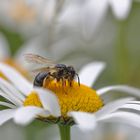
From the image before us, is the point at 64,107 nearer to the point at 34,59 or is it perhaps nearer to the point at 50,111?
the point at 50,111

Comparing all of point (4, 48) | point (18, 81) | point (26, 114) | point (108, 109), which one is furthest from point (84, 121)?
point (4, 48)

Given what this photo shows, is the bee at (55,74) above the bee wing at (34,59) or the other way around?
the other way around

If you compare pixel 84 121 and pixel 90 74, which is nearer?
pixel 84 121

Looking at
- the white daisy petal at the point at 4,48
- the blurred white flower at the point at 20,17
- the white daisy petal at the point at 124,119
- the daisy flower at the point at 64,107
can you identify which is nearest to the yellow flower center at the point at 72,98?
the daisy flower at the point at 64,107

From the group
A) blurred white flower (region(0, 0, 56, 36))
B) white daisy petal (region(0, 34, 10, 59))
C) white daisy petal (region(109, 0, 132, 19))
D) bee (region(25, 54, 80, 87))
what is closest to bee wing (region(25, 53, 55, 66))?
bee (region(25, 54, 80, 87))

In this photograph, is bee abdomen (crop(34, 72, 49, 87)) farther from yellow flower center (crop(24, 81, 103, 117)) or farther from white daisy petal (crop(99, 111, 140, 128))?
white daisy petal (crop(99, 111, 140, 128))

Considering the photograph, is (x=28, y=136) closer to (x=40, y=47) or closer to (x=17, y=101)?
(x=17, y=101)

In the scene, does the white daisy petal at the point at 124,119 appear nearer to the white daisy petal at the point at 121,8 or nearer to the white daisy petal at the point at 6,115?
the white daisy petal at the point at 6,115
